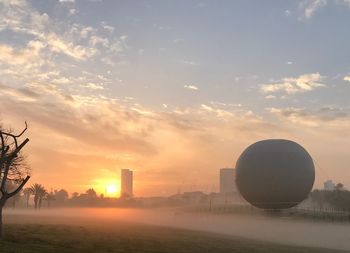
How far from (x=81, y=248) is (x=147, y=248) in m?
5.06

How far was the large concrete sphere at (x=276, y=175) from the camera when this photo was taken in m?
84.2

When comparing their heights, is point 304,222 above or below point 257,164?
below

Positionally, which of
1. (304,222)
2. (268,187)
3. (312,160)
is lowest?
(304,222)

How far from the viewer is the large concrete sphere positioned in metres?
84.2

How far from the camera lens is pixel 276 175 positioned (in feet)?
274

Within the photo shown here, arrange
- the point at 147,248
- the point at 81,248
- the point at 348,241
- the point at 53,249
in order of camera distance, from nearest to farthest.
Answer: the point at 53,249 < the point at 81,248 < the point at 147,248 < the point at 348,241

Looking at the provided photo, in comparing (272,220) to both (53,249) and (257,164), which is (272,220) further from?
(53,249)

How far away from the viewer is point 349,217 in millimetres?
92812

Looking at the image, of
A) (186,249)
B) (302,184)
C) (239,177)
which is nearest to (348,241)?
(186,249)

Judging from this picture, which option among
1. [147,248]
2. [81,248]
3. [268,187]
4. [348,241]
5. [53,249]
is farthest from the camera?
[268,187]

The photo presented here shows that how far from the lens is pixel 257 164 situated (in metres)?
87.9

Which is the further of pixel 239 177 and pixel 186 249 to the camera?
pixel 239 177

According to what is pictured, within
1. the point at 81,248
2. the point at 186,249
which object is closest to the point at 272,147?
the point at 186,249

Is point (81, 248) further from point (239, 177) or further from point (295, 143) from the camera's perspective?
point (295, 143)
